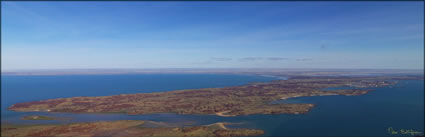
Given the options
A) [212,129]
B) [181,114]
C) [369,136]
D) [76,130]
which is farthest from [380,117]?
[76,130]

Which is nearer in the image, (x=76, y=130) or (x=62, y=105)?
(x=76, y=130)

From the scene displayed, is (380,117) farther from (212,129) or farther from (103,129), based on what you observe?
(103,129)

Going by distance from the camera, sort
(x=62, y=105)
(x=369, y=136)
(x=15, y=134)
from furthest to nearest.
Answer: (x=62, y=105) < (x=15, y=134) < (x=369, y=136)

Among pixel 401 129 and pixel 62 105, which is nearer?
pixel 401 129

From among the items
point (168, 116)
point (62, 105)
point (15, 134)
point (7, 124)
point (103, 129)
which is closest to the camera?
point (15, 134)

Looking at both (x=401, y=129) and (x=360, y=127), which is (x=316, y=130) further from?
(x=401, y=129)

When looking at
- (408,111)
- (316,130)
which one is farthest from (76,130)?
(408,111)
